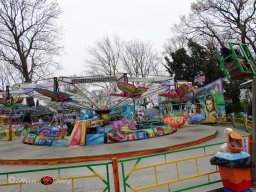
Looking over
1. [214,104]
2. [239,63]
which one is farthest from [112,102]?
[239,63]

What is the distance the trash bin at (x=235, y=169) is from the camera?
188 inches

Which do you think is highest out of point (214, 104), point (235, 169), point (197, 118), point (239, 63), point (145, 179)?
point (239, 63)

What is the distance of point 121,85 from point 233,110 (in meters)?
17.8

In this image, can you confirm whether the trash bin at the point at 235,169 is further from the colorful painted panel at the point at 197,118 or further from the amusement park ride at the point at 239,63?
the colorful painted panel at the point at 197,118

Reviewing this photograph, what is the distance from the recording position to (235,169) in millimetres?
4773

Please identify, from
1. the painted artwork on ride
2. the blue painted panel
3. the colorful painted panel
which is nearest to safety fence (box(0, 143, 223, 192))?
the blue painted panel

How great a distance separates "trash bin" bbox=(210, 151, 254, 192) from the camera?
4773 mm

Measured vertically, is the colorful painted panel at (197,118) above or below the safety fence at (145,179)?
above

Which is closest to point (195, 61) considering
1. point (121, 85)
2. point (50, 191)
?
point (121, 85)

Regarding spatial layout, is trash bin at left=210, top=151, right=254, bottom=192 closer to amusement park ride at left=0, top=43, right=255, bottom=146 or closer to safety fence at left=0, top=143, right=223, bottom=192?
safety fence at left=0, top=143, right=223, bottom=192

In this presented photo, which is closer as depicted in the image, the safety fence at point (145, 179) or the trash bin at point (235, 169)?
the trash bin at point (235, 169)

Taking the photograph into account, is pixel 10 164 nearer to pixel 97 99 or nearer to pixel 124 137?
pixel 124 137

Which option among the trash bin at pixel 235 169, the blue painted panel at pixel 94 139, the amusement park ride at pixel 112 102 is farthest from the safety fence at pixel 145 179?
the blue painted panel at pixel 94 139

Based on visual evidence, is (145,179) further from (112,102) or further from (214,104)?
(214,104)
